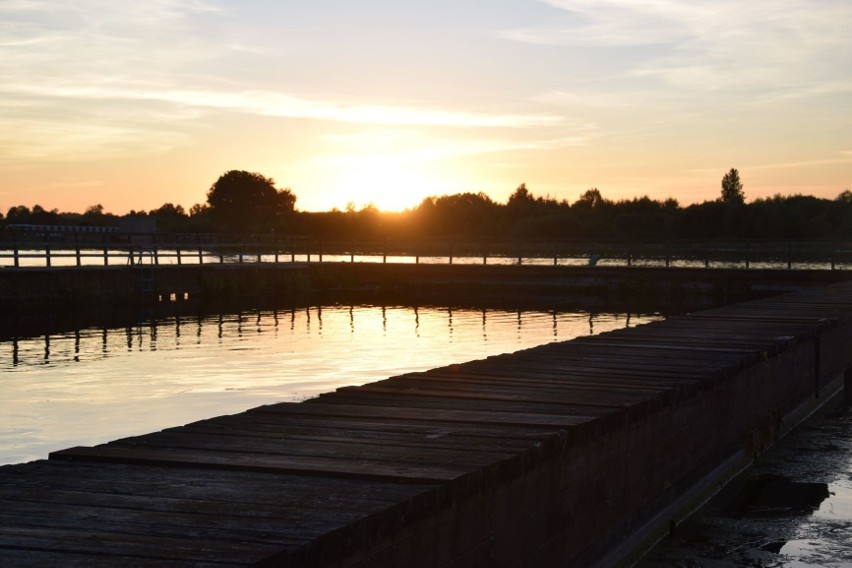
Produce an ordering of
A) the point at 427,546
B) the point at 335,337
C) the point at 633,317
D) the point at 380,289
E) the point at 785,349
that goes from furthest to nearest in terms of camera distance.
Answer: the point at 380,289
the point at 633,317
the point at 335,337
the point at 785,349
the point at 427,546

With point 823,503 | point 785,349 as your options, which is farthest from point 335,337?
point 823,503

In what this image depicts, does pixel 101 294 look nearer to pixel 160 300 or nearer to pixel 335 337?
pixel 160 300

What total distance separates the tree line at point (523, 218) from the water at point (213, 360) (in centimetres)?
4981

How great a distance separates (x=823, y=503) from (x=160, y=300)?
31.9m

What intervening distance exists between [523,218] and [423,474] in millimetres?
113619

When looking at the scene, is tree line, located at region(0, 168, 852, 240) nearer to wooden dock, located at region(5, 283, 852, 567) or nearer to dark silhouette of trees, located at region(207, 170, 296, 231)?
dark silhouette of trees, located at region(207, 170, 296, 231)

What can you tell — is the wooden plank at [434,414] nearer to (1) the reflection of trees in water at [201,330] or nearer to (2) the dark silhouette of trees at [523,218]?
(1) the reflection of trees in water at [201,330]

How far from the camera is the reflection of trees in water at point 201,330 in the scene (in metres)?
22.4

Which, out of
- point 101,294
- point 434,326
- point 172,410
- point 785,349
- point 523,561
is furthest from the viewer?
point 101,294

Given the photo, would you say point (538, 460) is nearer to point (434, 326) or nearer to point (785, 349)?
point (785, 349)

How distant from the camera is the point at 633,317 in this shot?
3281 cm

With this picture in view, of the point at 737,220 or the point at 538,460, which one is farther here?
the point at 737,220

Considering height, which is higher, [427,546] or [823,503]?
[427,546]

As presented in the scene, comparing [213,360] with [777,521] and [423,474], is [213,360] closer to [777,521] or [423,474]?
[777,521]
